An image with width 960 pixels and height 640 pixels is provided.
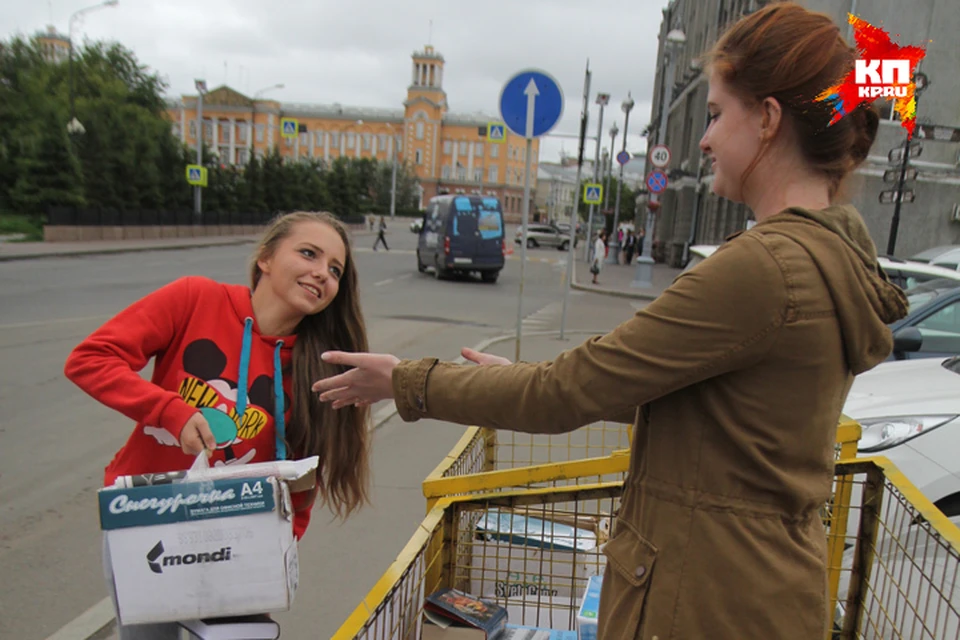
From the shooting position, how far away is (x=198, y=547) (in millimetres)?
1636

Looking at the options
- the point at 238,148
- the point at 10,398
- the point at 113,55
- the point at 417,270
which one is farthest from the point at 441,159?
the point at 10,398

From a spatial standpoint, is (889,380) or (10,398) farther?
(10,398)

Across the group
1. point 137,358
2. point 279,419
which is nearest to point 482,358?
point 279,419

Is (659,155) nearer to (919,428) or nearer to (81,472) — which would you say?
(919,428)

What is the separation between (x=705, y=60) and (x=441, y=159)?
412 ft

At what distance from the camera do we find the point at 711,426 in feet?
4.39

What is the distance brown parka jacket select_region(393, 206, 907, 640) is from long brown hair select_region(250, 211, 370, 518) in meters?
1.02

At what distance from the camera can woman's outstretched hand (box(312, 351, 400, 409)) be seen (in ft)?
5.18

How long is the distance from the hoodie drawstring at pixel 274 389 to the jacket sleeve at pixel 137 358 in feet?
0.62

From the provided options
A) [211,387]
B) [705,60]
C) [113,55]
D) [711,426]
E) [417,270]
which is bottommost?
[417,270]

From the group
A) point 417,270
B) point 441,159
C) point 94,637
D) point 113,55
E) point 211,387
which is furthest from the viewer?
point 441,159

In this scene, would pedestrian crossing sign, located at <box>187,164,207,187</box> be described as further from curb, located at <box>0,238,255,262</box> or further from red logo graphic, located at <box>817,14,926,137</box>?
red logo graphic, located at <box>817,14,926,137</box>

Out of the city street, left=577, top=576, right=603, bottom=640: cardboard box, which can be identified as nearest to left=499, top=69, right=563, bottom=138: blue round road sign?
the city street

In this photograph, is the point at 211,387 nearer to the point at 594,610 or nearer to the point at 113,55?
the point at 594,610
